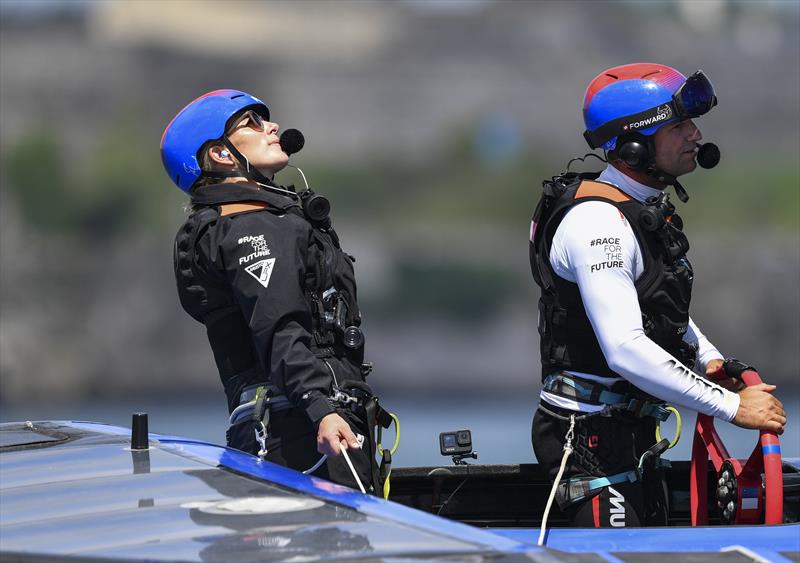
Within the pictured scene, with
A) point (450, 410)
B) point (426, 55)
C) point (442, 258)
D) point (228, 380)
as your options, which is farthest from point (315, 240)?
point (426, 55)

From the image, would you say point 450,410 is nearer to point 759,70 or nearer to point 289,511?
point 759,70

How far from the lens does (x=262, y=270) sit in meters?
4.13

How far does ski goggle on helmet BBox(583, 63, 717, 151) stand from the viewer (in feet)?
14.7

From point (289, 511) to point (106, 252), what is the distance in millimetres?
59456

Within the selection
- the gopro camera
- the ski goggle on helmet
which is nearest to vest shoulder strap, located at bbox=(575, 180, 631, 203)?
the ski goggle on helmet

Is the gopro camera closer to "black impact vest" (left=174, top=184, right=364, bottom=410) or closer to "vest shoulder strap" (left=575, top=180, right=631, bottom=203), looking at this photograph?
"black impact vest" (left=174, top=184, right=364, bottom=410)

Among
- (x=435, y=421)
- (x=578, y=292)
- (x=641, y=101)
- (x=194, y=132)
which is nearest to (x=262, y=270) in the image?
(x=194, y=132)

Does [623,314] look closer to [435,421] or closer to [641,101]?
[641,101]

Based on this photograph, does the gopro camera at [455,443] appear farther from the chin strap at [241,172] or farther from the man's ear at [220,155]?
the man's ear at [220,155]

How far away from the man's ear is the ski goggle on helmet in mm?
1096

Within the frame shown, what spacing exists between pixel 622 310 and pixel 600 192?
1.39 ft

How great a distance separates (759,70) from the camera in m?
71.7

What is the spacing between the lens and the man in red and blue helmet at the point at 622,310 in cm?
418

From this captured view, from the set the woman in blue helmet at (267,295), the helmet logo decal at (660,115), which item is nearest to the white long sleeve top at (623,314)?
the helmet logo decal at (660,115)
